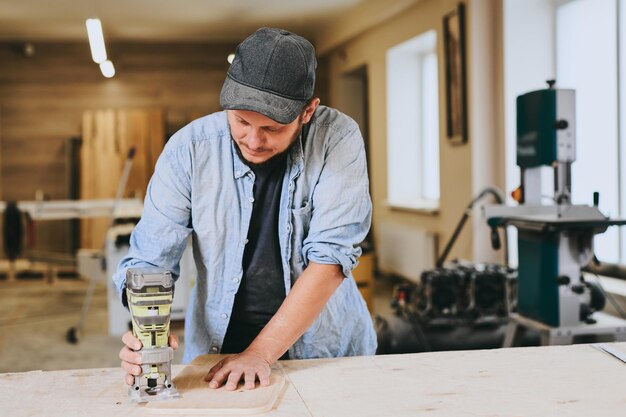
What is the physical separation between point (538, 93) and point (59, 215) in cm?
490

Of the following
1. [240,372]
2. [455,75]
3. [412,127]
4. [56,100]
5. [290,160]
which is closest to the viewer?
[240,372]

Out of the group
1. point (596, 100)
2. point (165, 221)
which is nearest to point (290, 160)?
point (165, 221)

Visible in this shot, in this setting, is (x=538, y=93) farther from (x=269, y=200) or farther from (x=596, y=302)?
(x=269, y=200)

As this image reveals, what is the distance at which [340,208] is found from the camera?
66.7 inches

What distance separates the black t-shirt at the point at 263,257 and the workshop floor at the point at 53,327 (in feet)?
10.00

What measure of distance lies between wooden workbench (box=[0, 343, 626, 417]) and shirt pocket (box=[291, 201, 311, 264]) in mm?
249

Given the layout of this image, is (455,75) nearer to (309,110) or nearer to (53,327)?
(53,327)

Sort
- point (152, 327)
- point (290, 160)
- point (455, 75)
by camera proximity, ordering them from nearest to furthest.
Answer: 1. point (152, 327)
2. point (290, 160)
3. point (455, 75)

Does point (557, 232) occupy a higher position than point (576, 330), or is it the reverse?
point (557, 232)

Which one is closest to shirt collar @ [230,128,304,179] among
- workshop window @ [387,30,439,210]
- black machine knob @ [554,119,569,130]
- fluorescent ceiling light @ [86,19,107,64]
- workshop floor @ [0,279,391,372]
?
black machine knob @ [554,119,569,130]

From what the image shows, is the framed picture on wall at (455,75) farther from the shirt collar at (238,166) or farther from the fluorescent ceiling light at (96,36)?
the shirt collar at (238,166)

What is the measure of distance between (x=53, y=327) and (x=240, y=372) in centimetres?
496

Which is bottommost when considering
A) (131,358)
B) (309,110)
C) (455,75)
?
(131,358)

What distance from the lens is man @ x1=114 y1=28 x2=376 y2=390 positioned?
62.9 inches
